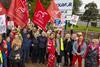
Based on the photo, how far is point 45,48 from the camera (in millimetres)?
18422

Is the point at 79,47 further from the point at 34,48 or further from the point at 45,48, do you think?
the point at 34,48

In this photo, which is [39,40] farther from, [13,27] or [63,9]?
[63,9]

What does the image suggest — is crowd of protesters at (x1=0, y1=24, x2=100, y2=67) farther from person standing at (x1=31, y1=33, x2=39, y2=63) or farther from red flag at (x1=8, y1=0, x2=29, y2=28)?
red flag at (x1=8, y1=0, x2=29, y2=28)

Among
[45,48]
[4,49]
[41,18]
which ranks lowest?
[45,48]

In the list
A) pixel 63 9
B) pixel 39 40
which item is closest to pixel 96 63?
pixel 39 40

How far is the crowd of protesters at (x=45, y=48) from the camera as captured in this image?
49.6 feet

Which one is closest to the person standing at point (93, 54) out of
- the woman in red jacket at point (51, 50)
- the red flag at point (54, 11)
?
the woman in red jacket at point (51, 50)

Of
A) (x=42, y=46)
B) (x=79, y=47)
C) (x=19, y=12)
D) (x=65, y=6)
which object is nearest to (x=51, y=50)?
(x=79, y=47)

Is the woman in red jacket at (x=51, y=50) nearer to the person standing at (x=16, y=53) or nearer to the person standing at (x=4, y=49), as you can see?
the person standing at (x=16, y=53)

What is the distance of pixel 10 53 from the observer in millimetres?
15188

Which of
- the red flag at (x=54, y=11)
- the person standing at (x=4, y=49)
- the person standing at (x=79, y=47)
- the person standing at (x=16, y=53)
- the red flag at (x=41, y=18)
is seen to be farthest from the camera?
the red flag at (x=54, y=11)

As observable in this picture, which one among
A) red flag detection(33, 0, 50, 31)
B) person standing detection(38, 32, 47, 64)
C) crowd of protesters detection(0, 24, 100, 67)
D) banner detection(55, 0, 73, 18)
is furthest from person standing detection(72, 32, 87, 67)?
banner detection(55, 0, 73, 18)

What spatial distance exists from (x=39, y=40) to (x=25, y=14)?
1621mm

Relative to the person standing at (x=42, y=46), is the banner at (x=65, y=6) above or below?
above
